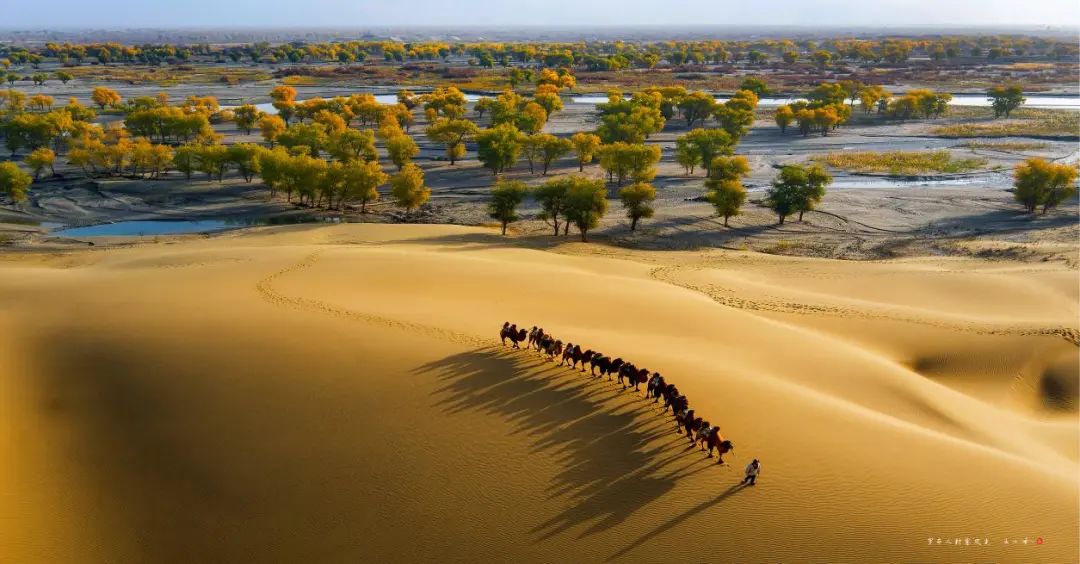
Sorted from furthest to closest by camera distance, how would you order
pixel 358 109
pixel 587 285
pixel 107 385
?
pixel 358 109
pixel 587 285
pixel 107 385

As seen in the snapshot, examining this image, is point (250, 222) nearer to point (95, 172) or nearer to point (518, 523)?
point (95, 172)

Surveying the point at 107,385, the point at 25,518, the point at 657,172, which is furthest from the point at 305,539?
the point at 657,172

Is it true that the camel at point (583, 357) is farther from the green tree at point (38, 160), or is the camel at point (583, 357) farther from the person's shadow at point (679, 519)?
the green tree at point (38, 160)

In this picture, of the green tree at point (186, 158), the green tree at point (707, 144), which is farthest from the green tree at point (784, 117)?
the green tree at point (186, 158)

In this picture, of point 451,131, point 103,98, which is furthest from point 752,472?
point 103,98

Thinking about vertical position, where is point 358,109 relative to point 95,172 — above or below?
above

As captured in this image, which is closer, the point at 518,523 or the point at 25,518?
the point at 518,523

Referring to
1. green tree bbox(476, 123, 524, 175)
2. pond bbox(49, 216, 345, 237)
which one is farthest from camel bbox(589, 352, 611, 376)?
green tree bbox(476, 123, 524, 175)
